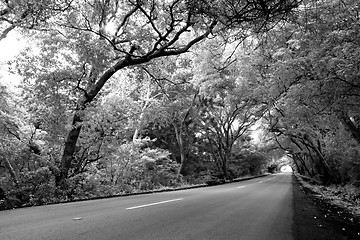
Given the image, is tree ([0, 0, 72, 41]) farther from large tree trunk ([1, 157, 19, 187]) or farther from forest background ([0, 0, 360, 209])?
large tree trunk ([1, 157, 19, 187])

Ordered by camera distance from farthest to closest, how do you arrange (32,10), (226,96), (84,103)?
(226,96)
(84,103)
(32,10)

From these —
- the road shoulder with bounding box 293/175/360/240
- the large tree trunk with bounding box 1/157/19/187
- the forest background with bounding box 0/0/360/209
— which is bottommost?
the road shoulder with bounding box 293/175/360/240

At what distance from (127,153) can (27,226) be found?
11.5 meters

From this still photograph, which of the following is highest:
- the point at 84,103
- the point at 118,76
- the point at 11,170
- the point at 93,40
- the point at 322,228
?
the point at 118,76

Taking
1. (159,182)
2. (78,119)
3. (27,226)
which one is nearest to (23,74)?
(78,119)

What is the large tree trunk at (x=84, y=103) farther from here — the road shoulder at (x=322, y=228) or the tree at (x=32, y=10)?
the road shoulder at (x=322, y=228)

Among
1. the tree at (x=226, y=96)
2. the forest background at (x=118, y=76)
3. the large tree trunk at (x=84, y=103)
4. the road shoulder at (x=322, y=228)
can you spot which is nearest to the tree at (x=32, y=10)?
the forest background at (x=118, y=76)

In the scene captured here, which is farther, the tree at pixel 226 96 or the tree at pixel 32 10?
the tree at pixel 226 96

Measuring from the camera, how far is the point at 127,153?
16219mm

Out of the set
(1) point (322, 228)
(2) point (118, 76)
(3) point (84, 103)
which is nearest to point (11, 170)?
(3) point (84, 103)

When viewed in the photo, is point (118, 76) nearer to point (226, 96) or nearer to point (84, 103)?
point (84, 103)

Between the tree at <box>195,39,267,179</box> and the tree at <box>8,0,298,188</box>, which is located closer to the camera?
the tree at <box>8,0,298,188</box>

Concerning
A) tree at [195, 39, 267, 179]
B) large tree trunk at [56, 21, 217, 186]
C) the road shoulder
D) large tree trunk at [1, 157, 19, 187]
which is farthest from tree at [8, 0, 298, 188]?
the road shoulder

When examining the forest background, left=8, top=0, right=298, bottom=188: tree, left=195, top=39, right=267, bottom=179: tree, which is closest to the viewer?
the forest background
